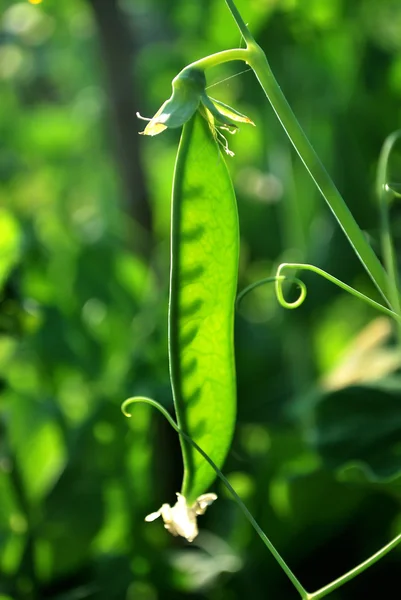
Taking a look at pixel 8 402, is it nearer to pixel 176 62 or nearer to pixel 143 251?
pixel 143 251

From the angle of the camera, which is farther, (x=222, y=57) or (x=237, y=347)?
(x=237, y=347)

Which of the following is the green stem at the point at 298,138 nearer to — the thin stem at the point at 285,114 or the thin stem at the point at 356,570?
the thin stem at the point at 285,114

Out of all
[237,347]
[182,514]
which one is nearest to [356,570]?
[182,514]

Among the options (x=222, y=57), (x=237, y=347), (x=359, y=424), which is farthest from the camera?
(x=237, y=347)

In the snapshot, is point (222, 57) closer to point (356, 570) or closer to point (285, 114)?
point (285, 114)

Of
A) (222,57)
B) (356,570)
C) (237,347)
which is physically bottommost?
(237,347)

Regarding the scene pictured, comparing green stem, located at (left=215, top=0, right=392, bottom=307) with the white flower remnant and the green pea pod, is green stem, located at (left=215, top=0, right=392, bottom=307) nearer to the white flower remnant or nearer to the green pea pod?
the green pea pod

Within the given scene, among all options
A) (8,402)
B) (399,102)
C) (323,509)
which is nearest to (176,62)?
(399,102)
